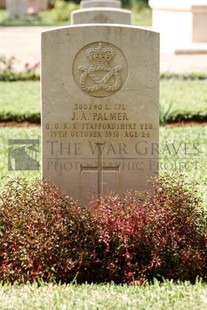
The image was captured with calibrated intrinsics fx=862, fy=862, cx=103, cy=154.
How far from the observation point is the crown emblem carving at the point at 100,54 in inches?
240

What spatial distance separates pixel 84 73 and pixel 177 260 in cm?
155

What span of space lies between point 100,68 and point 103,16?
7.87m

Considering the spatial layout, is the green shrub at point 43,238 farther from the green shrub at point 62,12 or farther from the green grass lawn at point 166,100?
the green shrub at point 62,12

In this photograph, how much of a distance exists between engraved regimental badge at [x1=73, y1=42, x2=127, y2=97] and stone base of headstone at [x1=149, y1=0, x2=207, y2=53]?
12.2m

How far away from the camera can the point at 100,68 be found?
6.16m

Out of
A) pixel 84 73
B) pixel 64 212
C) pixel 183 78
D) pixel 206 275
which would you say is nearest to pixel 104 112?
pixel 84 73

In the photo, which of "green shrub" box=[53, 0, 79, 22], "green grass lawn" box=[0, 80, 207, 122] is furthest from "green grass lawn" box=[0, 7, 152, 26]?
"green grass lawn" box=[0, 80, 207, 122]

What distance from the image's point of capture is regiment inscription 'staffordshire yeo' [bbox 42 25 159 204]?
20.1ft

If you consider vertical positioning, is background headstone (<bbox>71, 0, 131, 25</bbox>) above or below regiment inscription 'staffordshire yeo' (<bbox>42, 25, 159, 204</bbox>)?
above

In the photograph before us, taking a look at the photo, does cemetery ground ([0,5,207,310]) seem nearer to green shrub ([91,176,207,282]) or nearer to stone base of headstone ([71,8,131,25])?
green shrub ([91,176,207,282])

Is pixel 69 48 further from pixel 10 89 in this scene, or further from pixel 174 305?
pixel 10 89

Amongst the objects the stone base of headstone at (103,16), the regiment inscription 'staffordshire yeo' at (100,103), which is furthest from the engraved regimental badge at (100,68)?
the stone base of headstone at (103,16)

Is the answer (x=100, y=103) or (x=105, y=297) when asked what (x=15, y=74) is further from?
(x=105, y=297)

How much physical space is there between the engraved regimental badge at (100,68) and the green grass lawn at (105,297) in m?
1.58
